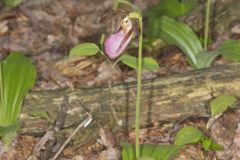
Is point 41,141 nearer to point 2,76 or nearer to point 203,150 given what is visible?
point 2,76

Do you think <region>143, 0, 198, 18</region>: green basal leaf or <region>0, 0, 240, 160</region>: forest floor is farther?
<region>143, 0, 198, 18</region>: green basal leaf

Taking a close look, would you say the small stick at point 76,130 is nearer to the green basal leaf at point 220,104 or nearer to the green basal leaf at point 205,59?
the green basal leaf at point 220,104

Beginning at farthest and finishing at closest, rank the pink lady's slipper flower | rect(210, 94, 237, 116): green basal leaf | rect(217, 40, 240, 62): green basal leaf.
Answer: rect(217, 40, 240, 62): green basal leaf
rect(210, 94, 237, 116): green basal leaf
the pink lady's slipper flower

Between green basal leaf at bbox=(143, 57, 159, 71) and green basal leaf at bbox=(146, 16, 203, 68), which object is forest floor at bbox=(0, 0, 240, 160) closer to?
green basal leaf at bbox=(146, 16, 203, 68)

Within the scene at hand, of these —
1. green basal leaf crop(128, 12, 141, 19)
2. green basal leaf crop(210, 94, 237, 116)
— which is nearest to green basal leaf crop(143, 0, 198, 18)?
green basal leaf crop(210, 94, 237, 116)

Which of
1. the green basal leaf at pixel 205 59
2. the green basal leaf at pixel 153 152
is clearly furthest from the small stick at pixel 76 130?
the green basal leaf at pixel 205 59

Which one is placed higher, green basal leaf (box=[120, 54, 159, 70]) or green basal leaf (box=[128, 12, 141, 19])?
green basal leaf (box=[128, 12, 141, 19])
